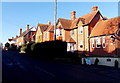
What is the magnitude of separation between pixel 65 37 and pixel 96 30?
863cm

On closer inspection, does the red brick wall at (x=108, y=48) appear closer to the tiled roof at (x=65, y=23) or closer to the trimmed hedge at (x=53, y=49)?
the trimmed hedge at (x=53, y=49)

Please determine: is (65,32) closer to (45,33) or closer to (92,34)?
(92,34)

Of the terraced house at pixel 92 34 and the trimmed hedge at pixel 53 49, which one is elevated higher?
the terraced house at pixel 92 34

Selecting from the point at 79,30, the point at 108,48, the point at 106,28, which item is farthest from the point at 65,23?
the point at 108,48

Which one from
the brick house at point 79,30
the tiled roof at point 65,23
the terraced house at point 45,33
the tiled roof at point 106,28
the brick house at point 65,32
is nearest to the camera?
the tiled roof at point 106,28

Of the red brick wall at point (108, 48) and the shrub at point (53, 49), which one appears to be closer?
the shrub at point (53, 49)

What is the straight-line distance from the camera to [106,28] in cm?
2739

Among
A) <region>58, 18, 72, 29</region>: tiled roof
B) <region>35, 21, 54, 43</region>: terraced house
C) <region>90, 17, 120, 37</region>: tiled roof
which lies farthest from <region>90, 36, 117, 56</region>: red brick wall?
<region>35, 21, 54, 43</region>: terraced house

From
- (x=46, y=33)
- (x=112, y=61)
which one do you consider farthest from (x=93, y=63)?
(x=46, y=33)

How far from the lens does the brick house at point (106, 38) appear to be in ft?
78.9

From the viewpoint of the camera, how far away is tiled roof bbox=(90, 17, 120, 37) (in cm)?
2562

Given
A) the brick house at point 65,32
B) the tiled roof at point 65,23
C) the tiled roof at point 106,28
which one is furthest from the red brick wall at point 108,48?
the tiled roof at point 65,23

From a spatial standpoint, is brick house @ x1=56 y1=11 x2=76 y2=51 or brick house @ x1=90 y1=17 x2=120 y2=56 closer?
brick house @ x1=90 y1=17 x2=120 y2=56

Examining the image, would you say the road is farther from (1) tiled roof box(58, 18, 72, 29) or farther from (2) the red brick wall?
(1) tiled roof box(58, 18, 72, 29)
